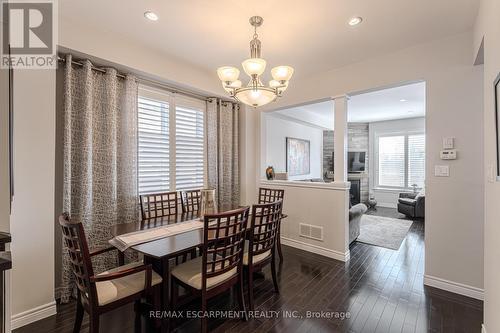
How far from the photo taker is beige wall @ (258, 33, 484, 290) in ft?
8.18

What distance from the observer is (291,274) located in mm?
3049

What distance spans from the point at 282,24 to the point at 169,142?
2.28 metres

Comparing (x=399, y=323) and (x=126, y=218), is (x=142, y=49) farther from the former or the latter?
(x=399, y=323)

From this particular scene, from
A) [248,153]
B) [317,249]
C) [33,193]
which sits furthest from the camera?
[248,153]

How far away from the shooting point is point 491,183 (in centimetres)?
163

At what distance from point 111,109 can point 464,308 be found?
171 inches

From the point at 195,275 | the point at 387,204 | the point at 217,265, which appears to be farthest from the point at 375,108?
the point at 195,275

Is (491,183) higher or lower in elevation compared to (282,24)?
lower

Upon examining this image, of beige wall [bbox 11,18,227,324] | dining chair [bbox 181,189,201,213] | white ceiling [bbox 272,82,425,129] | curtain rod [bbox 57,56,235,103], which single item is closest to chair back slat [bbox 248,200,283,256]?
dining chair [bbox 181,189,201,213]

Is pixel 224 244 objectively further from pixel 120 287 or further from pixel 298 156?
pixel 298 156

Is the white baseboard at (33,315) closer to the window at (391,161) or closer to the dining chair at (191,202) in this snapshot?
the dining chair at (191,202)

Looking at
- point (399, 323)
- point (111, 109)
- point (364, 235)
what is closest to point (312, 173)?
point (364, 235)

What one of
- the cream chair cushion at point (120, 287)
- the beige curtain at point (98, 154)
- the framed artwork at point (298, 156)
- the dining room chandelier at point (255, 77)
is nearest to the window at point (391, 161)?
the framed artwork at point (298, 156)

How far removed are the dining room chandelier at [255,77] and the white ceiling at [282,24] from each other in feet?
0.90
